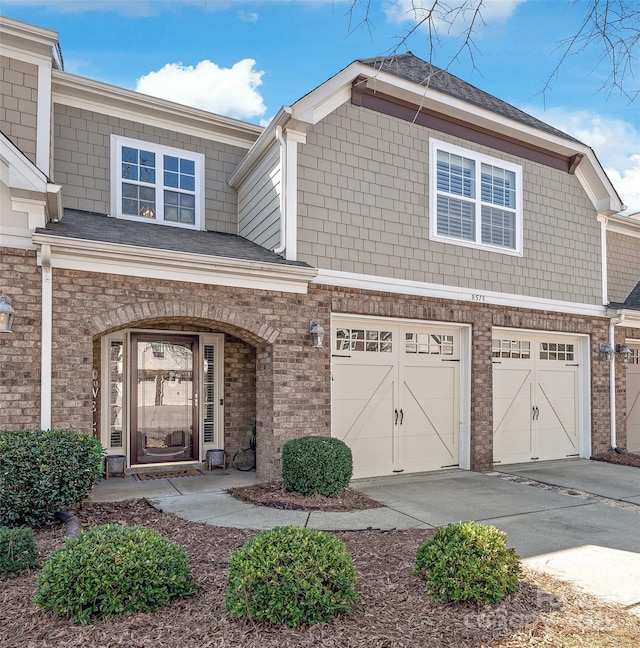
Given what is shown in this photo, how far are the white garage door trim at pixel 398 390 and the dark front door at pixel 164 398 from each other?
8.40 feet

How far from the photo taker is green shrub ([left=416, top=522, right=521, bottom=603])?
354 cm

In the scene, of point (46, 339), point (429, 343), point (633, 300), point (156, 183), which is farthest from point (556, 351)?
point (46, 339)

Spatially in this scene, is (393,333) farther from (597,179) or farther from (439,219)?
(597,179)

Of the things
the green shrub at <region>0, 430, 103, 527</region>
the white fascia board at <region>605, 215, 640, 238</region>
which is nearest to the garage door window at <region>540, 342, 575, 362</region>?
the white fascia board at <region>605, 215, 640, 238</region>

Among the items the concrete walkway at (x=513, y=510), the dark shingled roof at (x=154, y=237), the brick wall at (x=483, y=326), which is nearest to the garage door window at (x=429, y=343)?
the brick wall at (x=483, y=326)

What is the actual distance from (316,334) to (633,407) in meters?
8.57

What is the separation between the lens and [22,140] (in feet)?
22.6

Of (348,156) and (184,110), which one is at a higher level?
(184,110)

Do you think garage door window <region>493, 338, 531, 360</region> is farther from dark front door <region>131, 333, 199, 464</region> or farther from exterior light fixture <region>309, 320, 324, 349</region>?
dark front door <region>131, 333, 199, 464</region>

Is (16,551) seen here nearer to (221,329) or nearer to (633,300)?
(221,329)

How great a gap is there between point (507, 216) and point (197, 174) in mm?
5666

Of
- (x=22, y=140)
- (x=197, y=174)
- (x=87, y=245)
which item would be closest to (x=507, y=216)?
(x=197, y=174)

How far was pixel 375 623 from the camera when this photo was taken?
10.8 ft

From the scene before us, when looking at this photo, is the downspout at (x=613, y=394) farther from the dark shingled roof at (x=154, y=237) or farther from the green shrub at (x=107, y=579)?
the green shrub at (x=107, y=579)
